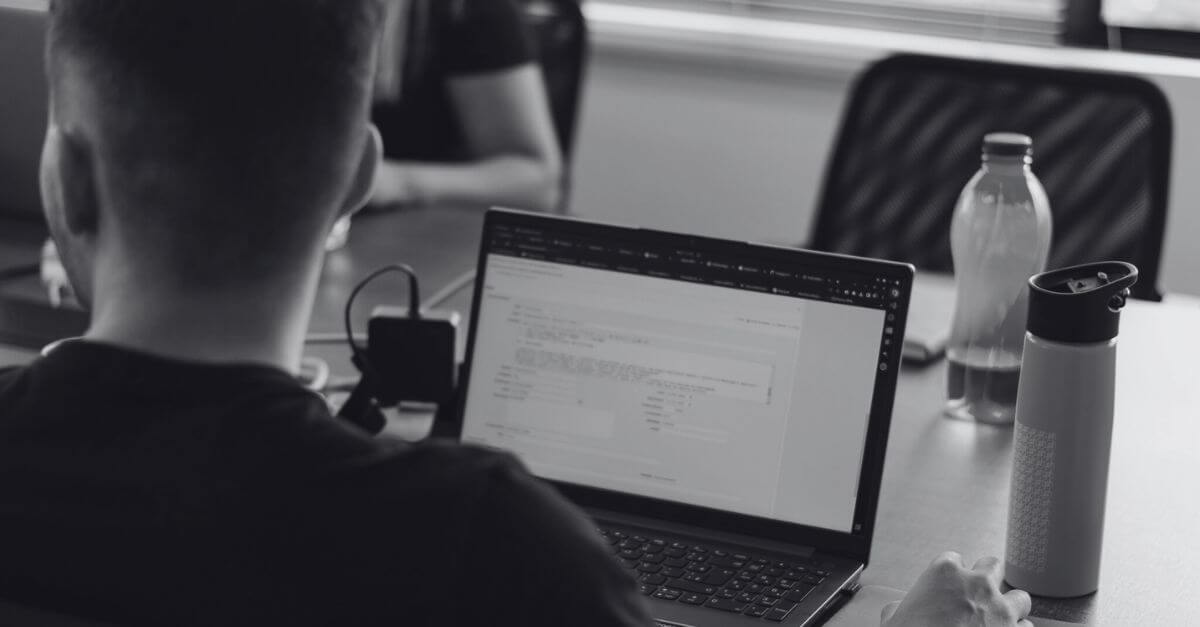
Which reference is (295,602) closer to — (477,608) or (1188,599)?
(477,608)

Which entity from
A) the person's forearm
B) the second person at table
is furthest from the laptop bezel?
the second person at table

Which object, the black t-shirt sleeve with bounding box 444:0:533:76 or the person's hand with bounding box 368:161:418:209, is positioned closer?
the person's hand with bounding box 368:161:418:209

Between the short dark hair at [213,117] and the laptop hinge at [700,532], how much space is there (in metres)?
0.53

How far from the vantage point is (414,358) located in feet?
4.58

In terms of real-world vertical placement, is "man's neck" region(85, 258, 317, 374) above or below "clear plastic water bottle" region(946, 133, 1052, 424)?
above

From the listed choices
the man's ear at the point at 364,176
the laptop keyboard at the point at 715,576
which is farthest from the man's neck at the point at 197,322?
the laptop keyboard at the point at 715,576

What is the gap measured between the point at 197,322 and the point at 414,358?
70cm

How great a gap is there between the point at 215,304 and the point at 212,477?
0.10 metres

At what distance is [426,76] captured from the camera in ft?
8.70

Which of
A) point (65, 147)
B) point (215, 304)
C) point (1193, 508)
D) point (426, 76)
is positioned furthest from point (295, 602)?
point (426, 76)

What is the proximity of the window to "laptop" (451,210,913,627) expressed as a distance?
7.42 feet

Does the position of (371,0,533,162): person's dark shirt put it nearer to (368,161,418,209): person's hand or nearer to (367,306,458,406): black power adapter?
(368,161,418,209): person's hand

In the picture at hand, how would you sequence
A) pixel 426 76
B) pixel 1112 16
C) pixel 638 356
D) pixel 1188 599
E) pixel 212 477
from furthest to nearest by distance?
pixel 1112 16 → pixel 426 76 → pixel 638 356 → pixel 1188 599 → pixel 212 477

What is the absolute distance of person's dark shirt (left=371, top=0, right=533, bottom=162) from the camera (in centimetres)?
258
